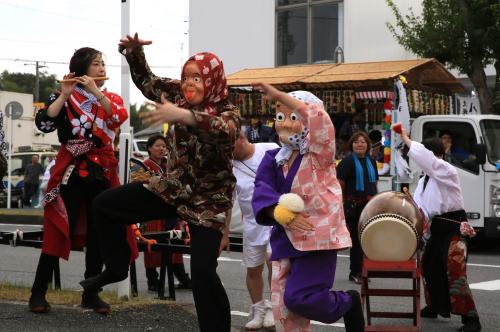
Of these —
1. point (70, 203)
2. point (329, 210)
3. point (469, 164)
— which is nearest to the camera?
point (329, 210)

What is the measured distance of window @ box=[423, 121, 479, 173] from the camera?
45.9 feet

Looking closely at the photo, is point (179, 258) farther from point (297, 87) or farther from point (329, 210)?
point (297, 87)

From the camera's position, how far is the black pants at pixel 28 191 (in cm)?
2825

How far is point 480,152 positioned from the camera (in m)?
13.4

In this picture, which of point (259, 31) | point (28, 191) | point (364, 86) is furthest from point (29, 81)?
point (364, 86)

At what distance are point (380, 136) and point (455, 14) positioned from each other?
189 inches

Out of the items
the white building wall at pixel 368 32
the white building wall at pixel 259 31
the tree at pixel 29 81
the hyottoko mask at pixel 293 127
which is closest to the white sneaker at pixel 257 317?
the hyottoko mask at pixel 293 127

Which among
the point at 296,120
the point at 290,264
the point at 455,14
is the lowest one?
the point at 290,264

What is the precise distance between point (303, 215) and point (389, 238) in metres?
1.99

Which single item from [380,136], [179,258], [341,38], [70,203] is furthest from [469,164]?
[341,38]

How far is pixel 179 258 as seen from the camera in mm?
9523

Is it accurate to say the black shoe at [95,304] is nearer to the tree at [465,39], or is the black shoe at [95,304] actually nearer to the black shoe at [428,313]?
the black shoe at [428,313]

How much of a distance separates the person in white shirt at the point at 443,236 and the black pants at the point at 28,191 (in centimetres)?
2225

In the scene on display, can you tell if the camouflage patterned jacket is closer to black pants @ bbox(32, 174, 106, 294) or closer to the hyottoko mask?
the hyottoko mask
